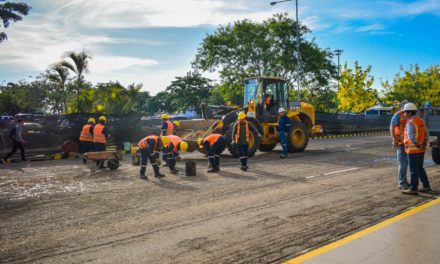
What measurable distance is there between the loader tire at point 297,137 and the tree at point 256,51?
67.3 ft

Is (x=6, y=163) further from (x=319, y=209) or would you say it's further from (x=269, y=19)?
(x=269, y=19)

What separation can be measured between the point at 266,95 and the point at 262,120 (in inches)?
40.8

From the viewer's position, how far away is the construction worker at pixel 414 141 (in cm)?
732

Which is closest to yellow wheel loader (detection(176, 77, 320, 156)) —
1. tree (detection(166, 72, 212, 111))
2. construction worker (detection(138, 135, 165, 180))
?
construction worker (detection(138, 135, 165, 180))

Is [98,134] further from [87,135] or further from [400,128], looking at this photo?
[400,128]

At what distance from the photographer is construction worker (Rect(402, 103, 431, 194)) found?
7316 millimetres

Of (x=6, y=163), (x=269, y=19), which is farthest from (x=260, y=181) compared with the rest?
(x=269, y=19)

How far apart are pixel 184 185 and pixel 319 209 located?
3503mm

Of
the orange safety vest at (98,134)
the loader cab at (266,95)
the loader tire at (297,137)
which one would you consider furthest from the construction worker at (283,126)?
the orange safety vest at (98,134)

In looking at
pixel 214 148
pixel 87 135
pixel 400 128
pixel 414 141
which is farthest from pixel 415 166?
pixel 87 135

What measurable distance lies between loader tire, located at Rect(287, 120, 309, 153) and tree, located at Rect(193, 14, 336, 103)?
20517 mm

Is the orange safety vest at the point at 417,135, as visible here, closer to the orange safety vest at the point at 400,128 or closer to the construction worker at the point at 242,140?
the orange safety vest at the point at 400,128

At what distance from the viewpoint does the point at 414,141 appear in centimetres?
732

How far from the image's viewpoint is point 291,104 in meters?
16.3
